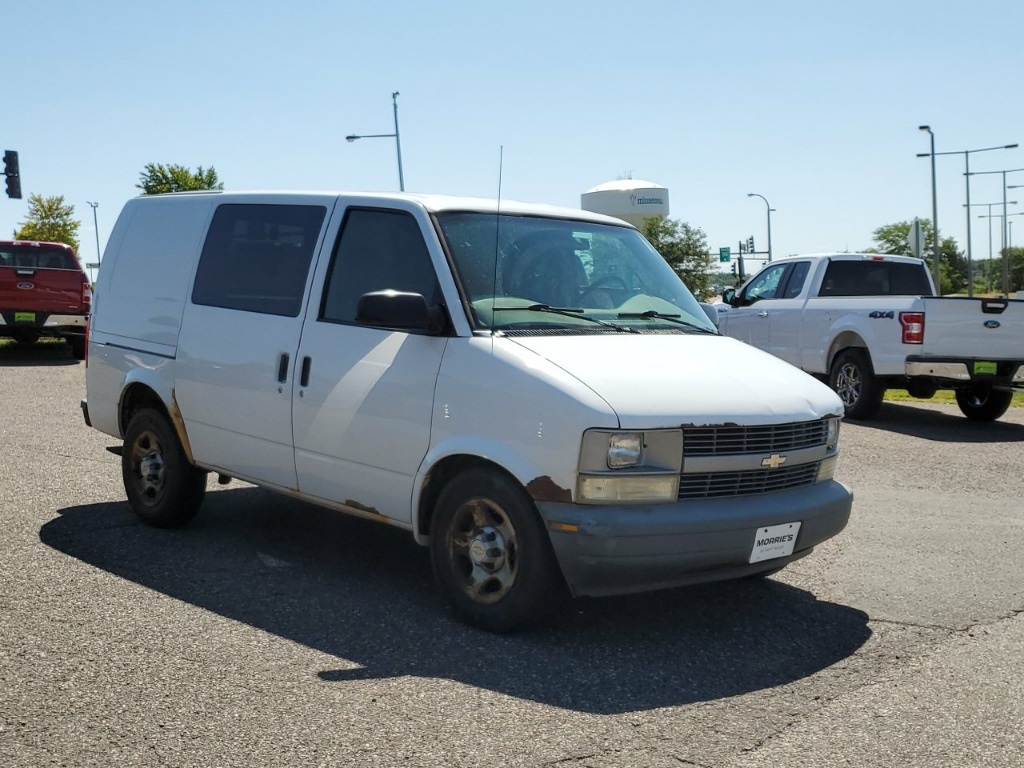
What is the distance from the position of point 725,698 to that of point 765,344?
12.0 m

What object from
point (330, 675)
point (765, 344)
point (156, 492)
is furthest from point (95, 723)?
point (765, 344)

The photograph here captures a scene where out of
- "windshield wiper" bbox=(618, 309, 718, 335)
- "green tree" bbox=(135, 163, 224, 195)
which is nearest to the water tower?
"green tree" bbox=(135, 163, 224, 195)

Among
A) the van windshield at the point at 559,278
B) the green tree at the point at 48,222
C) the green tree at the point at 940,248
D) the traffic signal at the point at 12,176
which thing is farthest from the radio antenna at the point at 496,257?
the green tree at the point at 940,248

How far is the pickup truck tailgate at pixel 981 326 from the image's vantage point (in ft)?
42.5

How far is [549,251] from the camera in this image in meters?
6.01

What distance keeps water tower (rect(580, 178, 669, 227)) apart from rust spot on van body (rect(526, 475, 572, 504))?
192 feet

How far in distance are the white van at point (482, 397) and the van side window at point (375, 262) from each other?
0.4 inches

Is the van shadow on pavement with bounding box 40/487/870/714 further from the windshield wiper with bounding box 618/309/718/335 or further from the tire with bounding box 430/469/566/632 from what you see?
the windshield wiper with bounding box 618/309/718/335

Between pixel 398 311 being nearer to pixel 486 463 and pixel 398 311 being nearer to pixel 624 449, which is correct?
pixel 486 463

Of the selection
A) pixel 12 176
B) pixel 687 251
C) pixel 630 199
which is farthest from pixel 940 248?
pixel 12 176

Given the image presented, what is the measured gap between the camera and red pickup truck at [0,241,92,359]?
20.8 metres

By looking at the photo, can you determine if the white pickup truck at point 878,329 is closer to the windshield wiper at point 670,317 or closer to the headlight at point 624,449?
the windshield wiper at point 670,317

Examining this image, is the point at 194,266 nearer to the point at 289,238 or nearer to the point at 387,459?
the point at 289,238

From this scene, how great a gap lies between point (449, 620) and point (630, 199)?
60.2m
